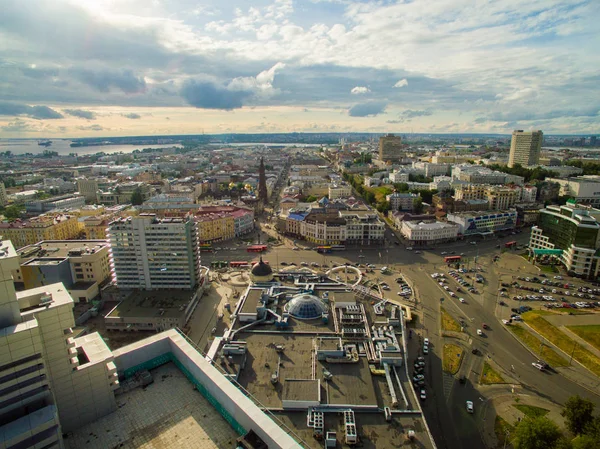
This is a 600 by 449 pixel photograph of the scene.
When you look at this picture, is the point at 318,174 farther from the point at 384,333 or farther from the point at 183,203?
the point at 384,333

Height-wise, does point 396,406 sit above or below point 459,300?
above

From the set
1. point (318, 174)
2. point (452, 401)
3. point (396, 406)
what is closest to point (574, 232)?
point (452, 401)

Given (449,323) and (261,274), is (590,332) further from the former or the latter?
(261,274)

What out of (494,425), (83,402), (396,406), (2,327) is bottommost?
(494,425)

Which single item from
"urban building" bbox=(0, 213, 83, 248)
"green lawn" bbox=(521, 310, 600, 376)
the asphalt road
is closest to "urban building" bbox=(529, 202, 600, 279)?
the asphalt road

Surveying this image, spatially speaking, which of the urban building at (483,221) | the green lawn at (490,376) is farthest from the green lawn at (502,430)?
the urban building at (483,221)

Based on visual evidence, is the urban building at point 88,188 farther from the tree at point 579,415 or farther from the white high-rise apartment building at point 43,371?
the tree at point 579,415

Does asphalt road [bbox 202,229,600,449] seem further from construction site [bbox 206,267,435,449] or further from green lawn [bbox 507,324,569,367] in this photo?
construction site [bbox 206,267,435,449]
